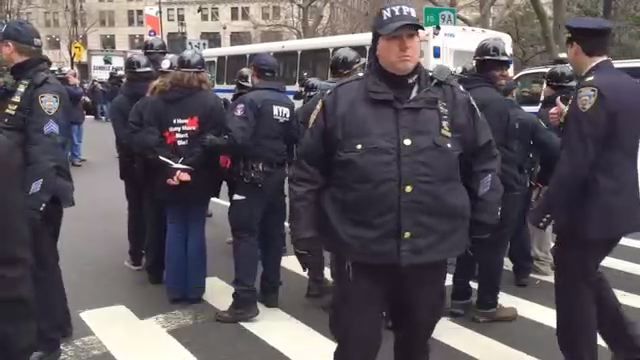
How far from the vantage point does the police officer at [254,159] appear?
5324mm

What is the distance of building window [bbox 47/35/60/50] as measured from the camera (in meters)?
89.6

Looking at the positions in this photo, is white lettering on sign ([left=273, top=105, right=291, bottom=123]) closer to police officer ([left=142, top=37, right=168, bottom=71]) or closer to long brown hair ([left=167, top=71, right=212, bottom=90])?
long brown hair ([left=167, top=71, right=212, bottom=90])

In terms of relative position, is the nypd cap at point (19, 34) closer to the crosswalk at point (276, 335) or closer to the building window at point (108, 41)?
the crosswalk at point (276, 335)

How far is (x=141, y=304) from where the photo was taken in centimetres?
600

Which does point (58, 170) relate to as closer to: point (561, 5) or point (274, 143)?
point (274, 143)

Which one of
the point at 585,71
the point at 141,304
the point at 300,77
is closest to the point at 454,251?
the point at 585,71

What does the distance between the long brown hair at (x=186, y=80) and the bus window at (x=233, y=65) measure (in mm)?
20615

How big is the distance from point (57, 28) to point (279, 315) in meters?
96.1

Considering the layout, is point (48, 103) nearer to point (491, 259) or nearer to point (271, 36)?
point (491, 259)

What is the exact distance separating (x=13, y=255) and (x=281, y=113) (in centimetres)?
304

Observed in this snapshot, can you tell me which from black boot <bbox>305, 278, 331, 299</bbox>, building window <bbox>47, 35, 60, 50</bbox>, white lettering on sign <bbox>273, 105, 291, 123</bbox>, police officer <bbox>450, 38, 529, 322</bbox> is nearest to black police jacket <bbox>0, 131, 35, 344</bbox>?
white lettering on sign <bbox>273, 105, 291, 123</bbox>

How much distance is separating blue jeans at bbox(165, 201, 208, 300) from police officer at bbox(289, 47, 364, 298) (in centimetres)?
93

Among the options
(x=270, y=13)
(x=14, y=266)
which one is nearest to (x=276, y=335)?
(x=14, y=266)

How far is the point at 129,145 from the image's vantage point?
242 inches
